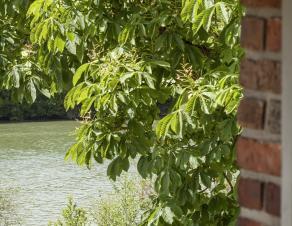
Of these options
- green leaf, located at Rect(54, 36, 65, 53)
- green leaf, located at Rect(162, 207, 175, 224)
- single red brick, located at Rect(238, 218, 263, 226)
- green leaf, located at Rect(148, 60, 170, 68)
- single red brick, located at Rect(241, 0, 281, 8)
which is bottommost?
green leaf, located at Rect(162, 207, 175, 224)

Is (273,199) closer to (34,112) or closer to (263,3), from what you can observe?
(263,3)

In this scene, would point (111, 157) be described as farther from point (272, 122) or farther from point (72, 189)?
point (72, 189)

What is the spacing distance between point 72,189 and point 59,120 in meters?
20.1

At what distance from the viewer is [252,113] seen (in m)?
1.22

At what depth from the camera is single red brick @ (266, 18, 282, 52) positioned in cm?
116

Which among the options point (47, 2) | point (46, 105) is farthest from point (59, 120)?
point (47, 2)

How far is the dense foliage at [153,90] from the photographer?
414 centimetres

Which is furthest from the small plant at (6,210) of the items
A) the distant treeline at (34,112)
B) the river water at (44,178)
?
the distant treeline at (34,112)

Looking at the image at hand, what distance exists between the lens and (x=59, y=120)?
35938mm

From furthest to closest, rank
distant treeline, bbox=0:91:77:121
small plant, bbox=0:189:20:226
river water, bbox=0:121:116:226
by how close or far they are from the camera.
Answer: distant treeline, bbox=0:91:77:121 → river water, bbox=0:121:116:226 → small plant, bbox=0:189:20:226

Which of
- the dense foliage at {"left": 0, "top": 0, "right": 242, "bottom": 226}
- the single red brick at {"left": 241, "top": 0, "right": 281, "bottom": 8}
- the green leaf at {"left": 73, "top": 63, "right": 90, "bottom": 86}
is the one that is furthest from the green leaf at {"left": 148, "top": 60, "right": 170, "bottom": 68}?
the single red brick at {"left": 241, "top": 0, "right": 281, "bottom": 8}

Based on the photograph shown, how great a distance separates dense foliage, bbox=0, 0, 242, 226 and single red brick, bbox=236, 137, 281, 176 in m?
2.62

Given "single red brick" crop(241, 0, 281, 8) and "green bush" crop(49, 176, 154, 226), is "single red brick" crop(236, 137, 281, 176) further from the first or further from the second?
"green bush" crop(49, 176, 154, 226)

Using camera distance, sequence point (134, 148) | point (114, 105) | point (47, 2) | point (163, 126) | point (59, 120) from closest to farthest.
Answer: point (163, 126)
point (114, 105)
point (134, 148)
point (47, 2)
point (59, 120)
